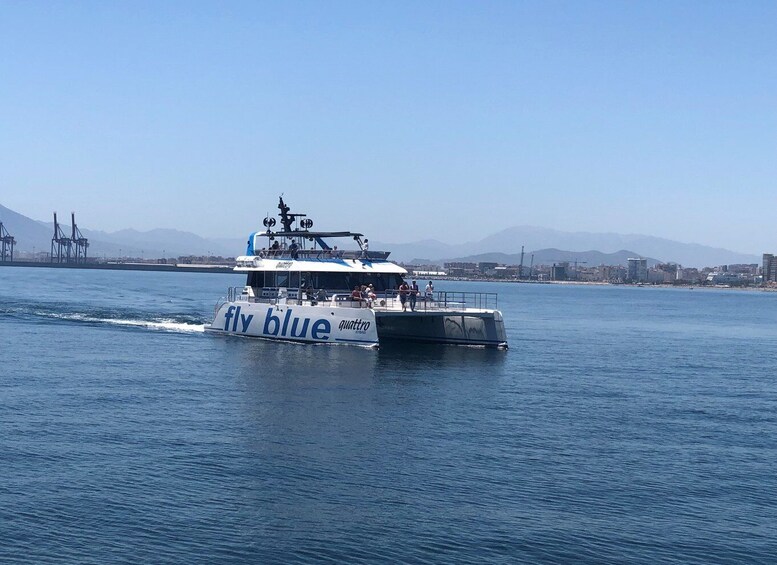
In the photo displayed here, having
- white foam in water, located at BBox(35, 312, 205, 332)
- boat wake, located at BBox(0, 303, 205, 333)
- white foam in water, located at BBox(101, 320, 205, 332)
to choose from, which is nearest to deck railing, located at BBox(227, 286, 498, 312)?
white foam in water, located at BBox(101, 320, 205, 332)

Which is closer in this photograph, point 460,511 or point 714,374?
point 460,511

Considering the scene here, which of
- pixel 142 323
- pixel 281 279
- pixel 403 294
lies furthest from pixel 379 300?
pixel 142 323

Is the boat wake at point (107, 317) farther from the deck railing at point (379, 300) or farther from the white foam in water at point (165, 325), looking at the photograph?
the deck railing at point (379, 300)

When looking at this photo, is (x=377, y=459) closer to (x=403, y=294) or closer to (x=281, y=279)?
(x=403, y=294)

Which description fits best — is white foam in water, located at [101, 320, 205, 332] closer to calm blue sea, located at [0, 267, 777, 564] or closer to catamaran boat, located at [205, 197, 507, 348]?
catamaran boat, located at [205, 197, 507, 348]

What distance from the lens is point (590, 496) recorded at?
1750 cm

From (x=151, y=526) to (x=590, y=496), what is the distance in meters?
7.57

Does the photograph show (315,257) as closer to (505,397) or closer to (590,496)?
(505,397)

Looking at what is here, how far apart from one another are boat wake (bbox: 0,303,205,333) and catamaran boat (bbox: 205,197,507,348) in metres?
4.73

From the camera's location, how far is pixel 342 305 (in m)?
39.5

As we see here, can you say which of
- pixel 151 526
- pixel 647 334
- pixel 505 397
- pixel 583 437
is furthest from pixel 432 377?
pixel 647 334

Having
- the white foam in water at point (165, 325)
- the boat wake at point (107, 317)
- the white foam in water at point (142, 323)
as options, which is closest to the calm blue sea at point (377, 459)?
the white foam in water at point (165, 325)

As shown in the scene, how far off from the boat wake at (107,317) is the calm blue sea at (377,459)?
1135 cm

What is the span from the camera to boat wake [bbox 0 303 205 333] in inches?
1923
